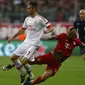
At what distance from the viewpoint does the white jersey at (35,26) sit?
1462 cm

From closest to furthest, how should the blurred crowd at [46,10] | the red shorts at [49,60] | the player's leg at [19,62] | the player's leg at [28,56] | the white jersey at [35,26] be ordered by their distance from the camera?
the red shorts at [49,60], the player's leg at [28,56], the player's leg at [19,62], the white jersey at [35,26], the blurred crowd at [46,10]

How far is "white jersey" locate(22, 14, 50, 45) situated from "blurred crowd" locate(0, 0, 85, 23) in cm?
1305

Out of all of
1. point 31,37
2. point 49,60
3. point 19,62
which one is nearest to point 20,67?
point 19,62

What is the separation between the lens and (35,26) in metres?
14.7

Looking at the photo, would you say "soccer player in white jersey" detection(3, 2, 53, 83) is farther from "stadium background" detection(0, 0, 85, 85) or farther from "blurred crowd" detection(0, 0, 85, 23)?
"blurred crowd" detection(0, 0, 85, 23)

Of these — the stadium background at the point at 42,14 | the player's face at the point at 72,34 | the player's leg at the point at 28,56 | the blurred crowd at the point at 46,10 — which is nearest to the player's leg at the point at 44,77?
the player's leg at the point at 28,56

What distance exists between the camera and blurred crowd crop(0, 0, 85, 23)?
1103 inches

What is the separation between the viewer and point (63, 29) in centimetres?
2870

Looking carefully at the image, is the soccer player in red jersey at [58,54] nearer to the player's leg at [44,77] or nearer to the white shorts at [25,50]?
the player's leg at [44,77]

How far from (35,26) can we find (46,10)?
46.0 feet

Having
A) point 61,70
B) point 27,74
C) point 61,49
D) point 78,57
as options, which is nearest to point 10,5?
point 78,57

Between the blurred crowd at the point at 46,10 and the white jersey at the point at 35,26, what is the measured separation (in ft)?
42.8

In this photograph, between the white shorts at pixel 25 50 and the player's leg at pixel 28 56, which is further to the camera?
the white shorts at pixel 25 50

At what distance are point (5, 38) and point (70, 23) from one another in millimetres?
3879
